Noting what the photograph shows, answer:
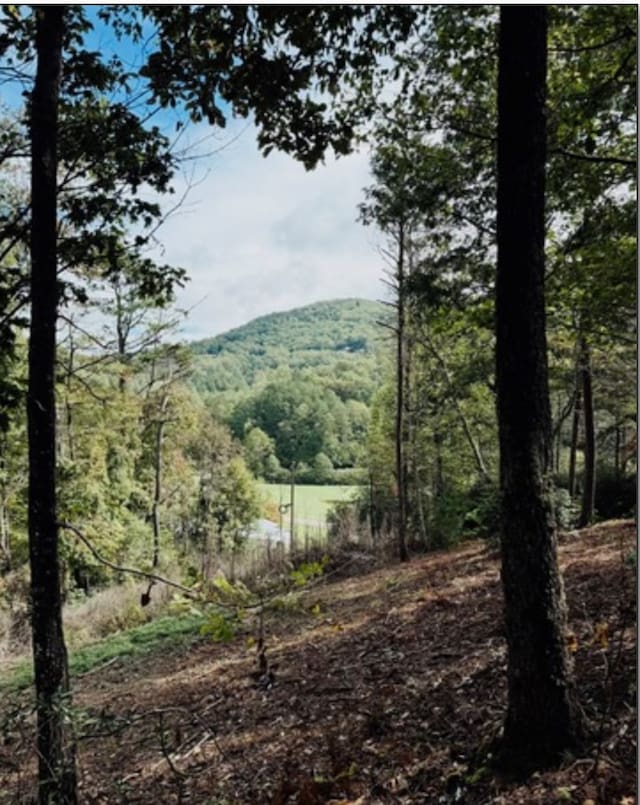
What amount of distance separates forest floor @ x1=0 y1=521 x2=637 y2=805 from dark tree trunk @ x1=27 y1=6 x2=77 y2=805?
32 cm

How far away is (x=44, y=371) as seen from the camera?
7.94 feet

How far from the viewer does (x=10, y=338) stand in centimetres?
267

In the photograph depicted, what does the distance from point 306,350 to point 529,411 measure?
946 centimetres

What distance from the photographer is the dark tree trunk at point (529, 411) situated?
5.77ft

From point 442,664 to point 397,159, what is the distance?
12.2 feet

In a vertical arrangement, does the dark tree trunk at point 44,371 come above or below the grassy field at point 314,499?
above

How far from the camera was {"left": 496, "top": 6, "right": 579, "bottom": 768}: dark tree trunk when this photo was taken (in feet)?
5.77

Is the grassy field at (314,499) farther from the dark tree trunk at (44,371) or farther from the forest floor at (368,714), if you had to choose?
the dark tree trunk at (44,371)

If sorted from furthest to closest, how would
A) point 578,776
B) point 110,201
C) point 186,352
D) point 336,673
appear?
point 186,352, point 336,673, point 110,201, point 578,776

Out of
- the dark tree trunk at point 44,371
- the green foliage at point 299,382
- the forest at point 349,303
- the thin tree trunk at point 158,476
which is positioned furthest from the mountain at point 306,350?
the dark tree trunk at point 44,371

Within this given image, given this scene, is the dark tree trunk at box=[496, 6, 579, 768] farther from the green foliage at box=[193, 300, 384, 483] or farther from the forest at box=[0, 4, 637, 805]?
the green foliage at box=[193, 300, 384, 483]

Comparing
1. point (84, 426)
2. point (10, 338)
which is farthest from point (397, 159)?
point (84, 426)

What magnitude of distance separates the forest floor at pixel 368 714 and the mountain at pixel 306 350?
12.5 feet

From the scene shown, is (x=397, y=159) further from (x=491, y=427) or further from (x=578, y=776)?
(x=491, y=427)
